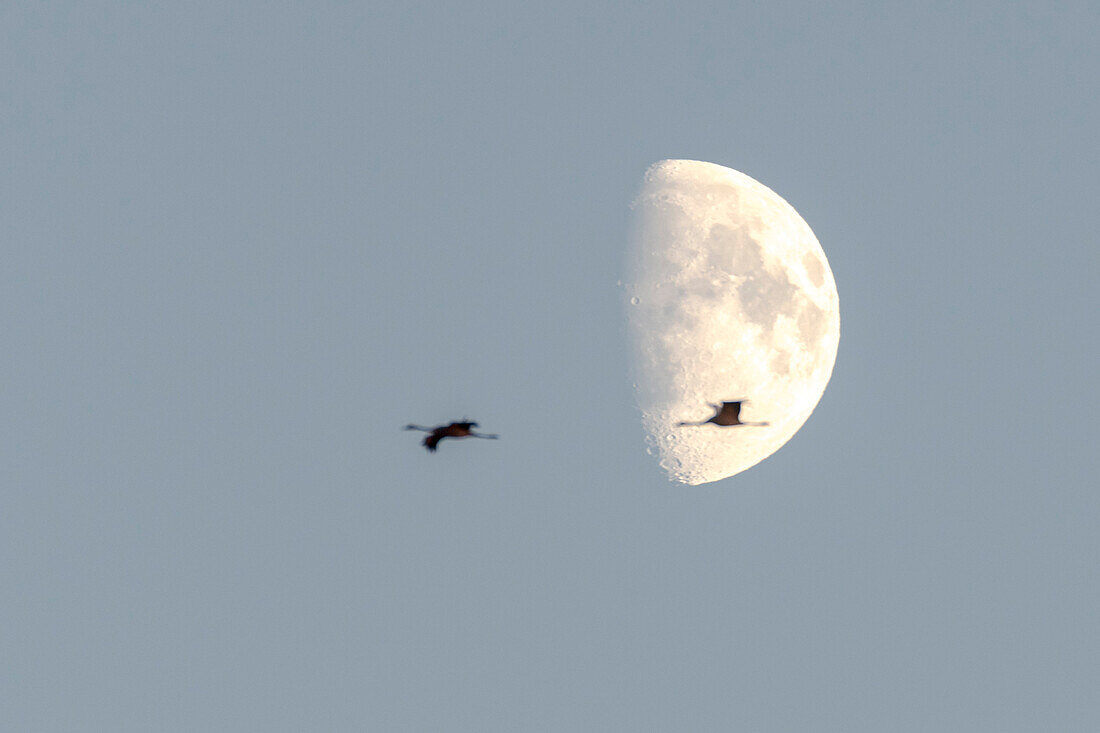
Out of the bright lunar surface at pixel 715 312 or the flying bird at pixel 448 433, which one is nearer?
the flying bird at pixel 448 433

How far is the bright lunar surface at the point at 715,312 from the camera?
65125 mm

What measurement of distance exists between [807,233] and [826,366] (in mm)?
5879

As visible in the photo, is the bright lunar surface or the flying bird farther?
the bright lunar surface

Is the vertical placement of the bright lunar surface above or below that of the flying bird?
above

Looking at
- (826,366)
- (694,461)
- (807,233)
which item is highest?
(807,233)

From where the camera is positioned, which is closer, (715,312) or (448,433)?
(448,433)

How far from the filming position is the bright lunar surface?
6512 cm

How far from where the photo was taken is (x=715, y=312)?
2557 inches

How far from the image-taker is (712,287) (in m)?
65.0

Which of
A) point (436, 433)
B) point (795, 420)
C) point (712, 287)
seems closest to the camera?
point (436, 433)

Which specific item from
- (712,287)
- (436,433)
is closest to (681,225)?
(712,287)

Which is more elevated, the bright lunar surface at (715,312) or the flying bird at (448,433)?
the bright lunar surface at (715,312)

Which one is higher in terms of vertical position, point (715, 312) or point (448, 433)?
point (715, 312)

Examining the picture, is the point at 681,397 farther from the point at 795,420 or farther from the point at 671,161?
the point at 671,161
